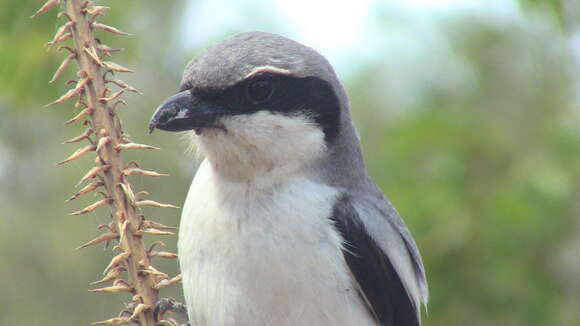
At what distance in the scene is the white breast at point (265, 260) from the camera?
12.7 ft

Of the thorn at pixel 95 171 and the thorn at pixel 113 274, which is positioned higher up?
the thorn at pixel 95 171

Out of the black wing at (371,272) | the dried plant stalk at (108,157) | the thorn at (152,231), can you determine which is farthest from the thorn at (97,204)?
the black wing at (371,272)

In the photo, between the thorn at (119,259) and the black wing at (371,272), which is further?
the black wing at (371,272)

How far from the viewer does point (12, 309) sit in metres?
8.56

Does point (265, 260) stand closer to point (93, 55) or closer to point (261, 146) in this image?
point (261, 146)

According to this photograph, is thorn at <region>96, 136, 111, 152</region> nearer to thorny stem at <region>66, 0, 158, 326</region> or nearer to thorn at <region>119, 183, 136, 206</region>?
thorny stem at <region>66, 0, 158, 326</region>

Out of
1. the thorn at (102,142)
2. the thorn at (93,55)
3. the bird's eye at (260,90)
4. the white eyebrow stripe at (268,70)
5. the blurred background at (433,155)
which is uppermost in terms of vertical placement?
the thorn at (93,55)

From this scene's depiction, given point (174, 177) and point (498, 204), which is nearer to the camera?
point (498, 204)

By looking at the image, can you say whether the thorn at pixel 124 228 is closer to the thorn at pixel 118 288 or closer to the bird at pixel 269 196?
the thorn at pixel 118 288

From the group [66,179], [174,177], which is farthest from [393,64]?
[66,179]

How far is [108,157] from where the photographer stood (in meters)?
2.84

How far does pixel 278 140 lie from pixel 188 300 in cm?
91

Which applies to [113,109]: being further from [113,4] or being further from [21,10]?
[113,4]

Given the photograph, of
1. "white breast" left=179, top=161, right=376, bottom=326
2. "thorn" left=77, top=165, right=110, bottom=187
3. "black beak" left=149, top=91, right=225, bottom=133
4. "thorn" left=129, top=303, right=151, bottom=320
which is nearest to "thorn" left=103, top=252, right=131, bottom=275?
"thorn" left=129, top=303, right=151, bottom=320
